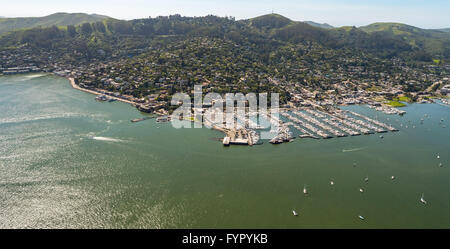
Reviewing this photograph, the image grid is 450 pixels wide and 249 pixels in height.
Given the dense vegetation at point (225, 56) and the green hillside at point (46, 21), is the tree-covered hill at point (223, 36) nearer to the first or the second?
the dense vegetation at point (225, 56)

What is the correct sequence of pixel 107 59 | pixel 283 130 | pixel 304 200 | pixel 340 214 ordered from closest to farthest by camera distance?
pixel 340 214 < pixel 304 200 < pixel 283 130 < pixel 107 59

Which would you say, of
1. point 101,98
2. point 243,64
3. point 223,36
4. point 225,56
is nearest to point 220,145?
point 101,98

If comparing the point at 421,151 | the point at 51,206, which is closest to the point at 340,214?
the point at 421,151

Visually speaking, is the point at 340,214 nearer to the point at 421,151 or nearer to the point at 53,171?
the point at 421,151

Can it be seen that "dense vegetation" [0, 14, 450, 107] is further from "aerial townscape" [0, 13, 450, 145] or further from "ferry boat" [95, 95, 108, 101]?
"ferry boat" [95, 95, 108, 101]

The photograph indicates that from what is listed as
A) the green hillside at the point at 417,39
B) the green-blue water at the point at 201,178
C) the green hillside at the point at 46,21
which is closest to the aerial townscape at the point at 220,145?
the green-blue water at the point at 201,178

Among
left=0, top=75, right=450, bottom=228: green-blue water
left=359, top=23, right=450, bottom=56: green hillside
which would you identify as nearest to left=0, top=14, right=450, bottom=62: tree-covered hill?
left=359, top=23, right=450, bottom=56: green hillside
